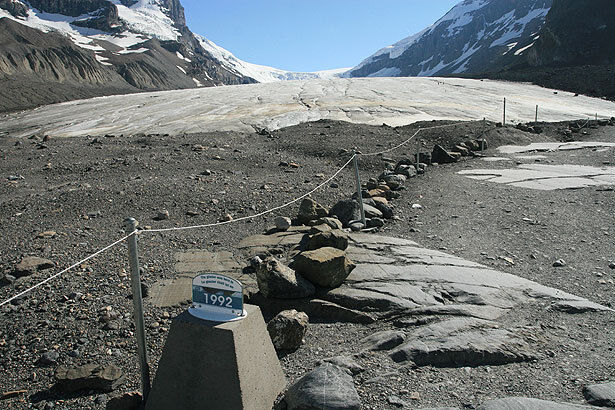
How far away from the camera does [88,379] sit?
11.6 feet

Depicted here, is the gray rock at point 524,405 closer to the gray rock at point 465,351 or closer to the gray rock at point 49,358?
the gray rock at point 465,351

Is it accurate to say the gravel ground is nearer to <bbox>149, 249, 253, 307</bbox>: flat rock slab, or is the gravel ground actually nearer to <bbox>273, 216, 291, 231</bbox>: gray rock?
<bbox>149, 249, 253, 307</bbox>: flat rock slab

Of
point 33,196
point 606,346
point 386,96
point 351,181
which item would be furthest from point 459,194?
point 386,96

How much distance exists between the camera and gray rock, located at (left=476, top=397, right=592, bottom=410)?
2838 millimetres

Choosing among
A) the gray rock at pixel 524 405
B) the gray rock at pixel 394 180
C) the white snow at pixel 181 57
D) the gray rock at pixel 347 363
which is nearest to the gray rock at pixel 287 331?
the gray rock at pixel 347 363

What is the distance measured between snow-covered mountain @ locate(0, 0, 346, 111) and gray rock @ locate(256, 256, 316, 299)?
59497mm

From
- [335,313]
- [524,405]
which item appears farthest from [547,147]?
[524,405]

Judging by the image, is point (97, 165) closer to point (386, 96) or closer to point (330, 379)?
point (330, 379)

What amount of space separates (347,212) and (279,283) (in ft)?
10.4

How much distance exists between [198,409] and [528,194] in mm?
8244

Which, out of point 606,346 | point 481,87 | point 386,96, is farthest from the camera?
point 481,87

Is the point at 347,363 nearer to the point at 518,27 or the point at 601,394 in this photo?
the point at 601,394

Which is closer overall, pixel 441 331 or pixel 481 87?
pixel 441 331

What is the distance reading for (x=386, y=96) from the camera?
29484 millimetres
